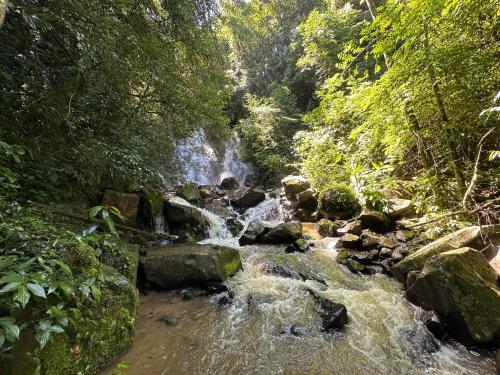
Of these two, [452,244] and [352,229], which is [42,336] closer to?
[452,244]

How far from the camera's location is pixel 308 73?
1952cm

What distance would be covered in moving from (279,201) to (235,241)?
440 centimetres

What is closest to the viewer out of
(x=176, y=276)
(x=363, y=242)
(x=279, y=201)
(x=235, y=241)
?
(x=176, y=276)

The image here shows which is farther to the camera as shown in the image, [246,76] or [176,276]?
[246,76]

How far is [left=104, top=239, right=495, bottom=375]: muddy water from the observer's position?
3.21 meters

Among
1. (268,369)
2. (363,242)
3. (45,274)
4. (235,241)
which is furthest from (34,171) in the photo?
(363,242)

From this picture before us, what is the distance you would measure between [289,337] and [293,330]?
0.14 metres

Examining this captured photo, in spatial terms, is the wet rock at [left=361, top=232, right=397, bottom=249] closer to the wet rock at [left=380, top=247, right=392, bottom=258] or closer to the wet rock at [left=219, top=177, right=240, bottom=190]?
the wet rock at [left=380, top=247, right=392, bottom=258]

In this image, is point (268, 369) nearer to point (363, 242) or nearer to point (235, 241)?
point (363, 242)

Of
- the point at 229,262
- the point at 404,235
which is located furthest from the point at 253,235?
the point at 404,235

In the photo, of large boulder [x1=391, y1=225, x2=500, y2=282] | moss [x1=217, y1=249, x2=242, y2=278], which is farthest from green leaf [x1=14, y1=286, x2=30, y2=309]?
large boulder [x1=391, y1=225, x2=500, y2=282]

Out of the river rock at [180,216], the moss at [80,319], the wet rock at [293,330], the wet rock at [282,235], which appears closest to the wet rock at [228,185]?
the river rock at [180,216]

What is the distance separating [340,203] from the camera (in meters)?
9.23

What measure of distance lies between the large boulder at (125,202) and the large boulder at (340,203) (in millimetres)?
6253
